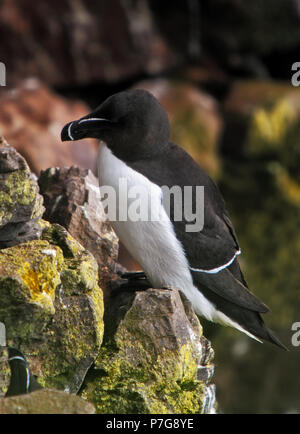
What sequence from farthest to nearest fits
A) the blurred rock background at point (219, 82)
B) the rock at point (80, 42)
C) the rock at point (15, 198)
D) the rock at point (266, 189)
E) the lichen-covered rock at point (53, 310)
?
1. the rock at point (266, 189)
2. the blurred rock background at point (219, 82)
3. the rock at point (80, 42)
4. the rock at point (15, 198)
5. the lichen-covered rock at point (53, 310)

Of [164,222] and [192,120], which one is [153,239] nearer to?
[164,222]

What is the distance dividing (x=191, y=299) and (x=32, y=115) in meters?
2.88

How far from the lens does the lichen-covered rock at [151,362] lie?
7.28 feet

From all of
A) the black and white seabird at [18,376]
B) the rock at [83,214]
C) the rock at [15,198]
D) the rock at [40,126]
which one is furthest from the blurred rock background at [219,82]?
the black and white seabird at [18,376]

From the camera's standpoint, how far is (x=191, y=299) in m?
2.78

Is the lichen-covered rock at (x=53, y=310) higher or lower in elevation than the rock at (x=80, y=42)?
lower

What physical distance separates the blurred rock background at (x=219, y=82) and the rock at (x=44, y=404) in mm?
4271

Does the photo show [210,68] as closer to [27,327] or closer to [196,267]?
[196,267]

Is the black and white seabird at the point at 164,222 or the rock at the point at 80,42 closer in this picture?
the black and white seabird at the point at 164,222

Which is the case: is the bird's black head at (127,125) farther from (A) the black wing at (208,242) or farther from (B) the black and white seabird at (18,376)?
(B) the black and white seabird at (18,376)

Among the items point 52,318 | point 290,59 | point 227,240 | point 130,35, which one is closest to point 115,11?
point 130,35

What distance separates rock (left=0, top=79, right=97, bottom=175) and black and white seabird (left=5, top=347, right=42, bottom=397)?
7.31 ft

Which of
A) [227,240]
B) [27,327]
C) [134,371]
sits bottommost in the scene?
[134,371]

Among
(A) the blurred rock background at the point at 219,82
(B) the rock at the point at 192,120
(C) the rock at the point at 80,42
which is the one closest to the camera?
(C) the rock at the point at 80,42
